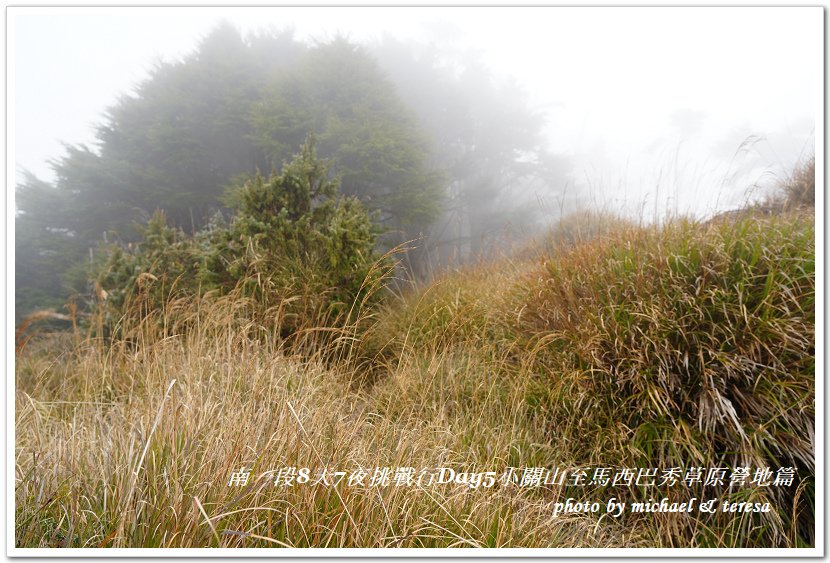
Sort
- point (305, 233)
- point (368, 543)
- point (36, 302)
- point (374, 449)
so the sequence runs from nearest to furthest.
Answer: point (368, 543)
point (374, 449)
point (36, 302)
point (305, 233)

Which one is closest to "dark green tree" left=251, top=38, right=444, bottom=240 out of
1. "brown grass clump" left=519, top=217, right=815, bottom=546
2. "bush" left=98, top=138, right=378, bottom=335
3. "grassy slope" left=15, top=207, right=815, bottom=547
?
"bush" left=98, top=138, right=378, bottom=335

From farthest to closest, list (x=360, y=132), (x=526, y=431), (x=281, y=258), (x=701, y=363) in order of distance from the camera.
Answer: (x=360, y=132) → (x=281, y=258) → (x=526, y=431) → (x=701, y=363)

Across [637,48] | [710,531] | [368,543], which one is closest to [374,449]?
[368,543]

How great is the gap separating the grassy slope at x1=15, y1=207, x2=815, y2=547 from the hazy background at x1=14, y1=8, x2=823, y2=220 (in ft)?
1.85

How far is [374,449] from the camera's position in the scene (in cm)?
164

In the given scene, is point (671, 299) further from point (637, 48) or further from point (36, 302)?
point (36, 302)

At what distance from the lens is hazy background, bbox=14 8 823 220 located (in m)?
1.77

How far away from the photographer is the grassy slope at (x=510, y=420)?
118cm

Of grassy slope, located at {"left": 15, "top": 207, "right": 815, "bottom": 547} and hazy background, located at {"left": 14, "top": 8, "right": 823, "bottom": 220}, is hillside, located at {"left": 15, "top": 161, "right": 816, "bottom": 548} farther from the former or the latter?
hazy background, located at {"left": 14, "top": 8, "right": 823, "bottom": 220}

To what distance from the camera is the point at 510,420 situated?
2.03 metres

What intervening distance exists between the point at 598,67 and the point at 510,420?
2.02 meters

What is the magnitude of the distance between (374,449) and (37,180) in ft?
9.18

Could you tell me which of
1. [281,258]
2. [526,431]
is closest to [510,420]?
[526,431]

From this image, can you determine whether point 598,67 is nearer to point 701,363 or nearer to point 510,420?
point 701,363
